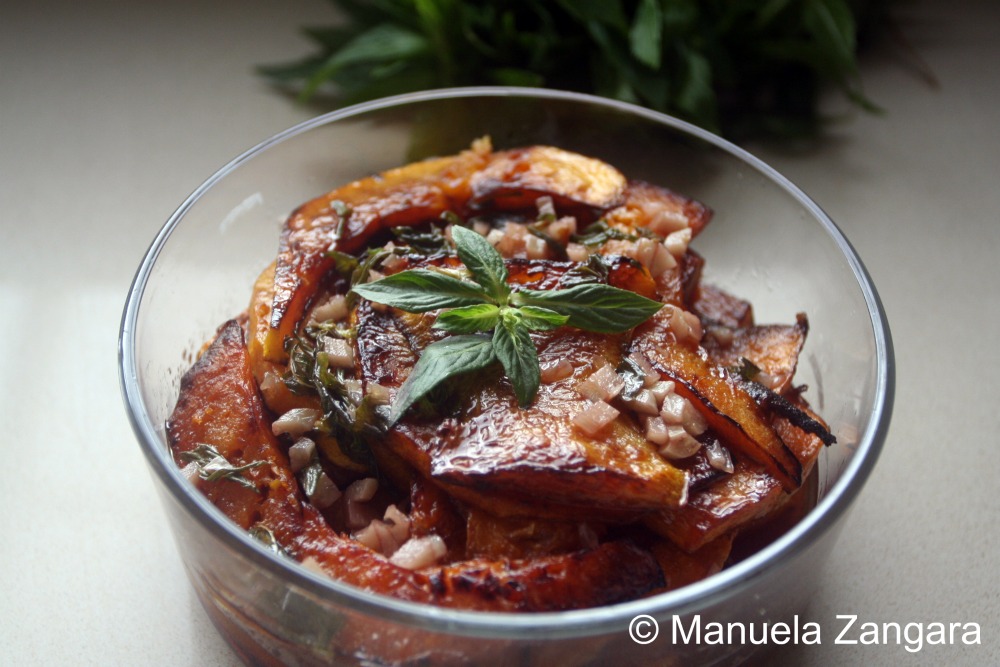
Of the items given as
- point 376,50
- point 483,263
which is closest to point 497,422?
point 483,263

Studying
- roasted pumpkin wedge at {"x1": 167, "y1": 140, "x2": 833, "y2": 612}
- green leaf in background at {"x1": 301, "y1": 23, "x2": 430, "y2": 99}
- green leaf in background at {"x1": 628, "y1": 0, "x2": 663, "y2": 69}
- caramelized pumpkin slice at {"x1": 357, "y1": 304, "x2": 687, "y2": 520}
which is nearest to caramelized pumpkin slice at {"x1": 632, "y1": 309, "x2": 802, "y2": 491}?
roasted pumpkin wedge at {"x1": 167, "y1": 140, "x2": 833, "y2": 612}

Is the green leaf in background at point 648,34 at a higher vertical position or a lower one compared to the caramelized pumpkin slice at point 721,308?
higher

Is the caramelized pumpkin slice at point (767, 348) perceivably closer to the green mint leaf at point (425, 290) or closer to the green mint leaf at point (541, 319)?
the green mint leaf at point (541, 319)

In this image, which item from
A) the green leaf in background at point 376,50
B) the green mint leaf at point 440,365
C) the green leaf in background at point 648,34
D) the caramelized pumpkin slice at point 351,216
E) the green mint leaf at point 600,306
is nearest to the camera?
the green mint leaf at point 440,365

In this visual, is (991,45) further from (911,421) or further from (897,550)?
(897,550)

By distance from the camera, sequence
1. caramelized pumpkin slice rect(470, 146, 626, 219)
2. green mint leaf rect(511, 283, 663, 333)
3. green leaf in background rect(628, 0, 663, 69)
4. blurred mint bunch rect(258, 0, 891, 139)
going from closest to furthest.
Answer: green mint leaf rect(511, 283, 663, 333) < caramelized pumpkin slice rect(470, 146, 626, 219) < green leaf in background rect(628, 0, 663, 69) < blurred mint bunch rect(258, 0, 891, 139)

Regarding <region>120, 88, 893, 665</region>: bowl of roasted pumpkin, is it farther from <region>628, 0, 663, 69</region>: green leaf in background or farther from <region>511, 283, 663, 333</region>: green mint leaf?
<region>628, 0, 663, 69</region>: green leaf in background

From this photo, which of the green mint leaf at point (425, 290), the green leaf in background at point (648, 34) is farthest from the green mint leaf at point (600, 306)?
the green leaf in background at point (648, 34)
